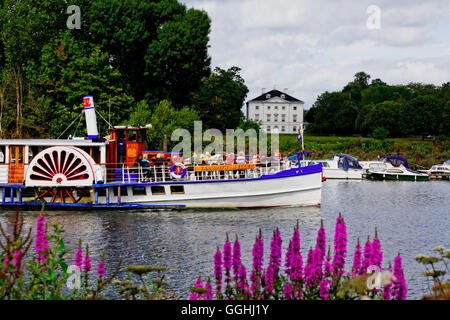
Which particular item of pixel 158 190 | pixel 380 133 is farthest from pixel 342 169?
pixel 380 133

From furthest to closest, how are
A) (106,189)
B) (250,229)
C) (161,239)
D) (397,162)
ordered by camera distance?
(397,162) < (106,189) < (250,229) < (161,239)

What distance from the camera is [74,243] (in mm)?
23484

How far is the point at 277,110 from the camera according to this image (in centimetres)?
16688

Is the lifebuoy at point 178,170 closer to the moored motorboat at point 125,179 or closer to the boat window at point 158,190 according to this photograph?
the moored motorboat at point 125,179

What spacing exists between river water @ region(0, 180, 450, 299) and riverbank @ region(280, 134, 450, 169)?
45.4m

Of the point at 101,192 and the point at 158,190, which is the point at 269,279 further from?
the point at 101,192

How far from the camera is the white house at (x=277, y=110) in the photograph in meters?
166

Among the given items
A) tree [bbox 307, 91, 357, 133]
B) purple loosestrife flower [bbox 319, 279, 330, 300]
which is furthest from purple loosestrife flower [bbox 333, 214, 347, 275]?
tree [bbox 307, 91, 357, 133]

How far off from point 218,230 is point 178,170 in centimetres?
729

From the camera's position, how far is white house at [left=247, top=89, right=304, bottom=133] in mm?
166250

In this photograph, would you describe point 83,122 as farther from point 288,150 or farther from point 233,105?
point 288,150

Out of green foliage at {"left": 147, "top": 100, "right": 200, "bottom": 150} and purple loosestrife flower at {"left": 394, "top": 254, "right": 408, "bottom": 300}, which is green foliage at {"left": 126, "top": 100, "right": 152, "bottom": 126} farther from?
purple loosestrife flower at {"left": 394, "top": 254, "right": 408, "bottom": 300}
